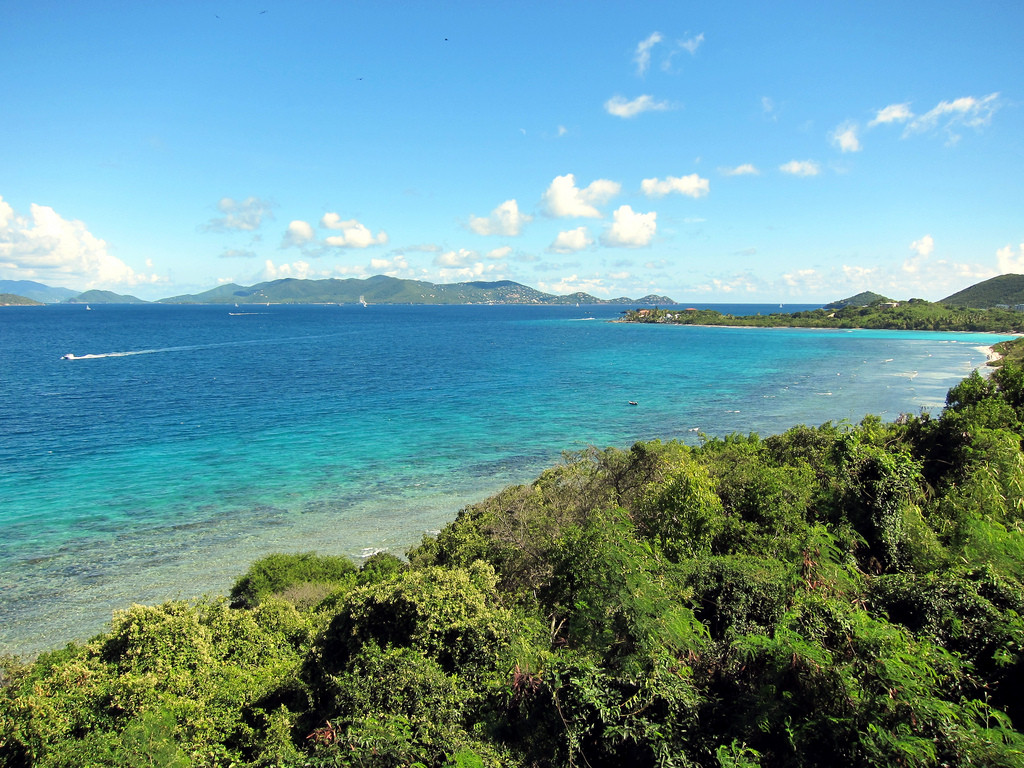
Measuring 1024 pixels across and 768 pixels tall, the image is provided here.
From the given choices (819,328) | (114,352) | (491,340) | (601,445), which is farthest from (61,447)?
(819,328)

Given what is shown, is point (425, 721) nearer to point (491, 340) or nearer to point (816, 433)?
point (816, 433)

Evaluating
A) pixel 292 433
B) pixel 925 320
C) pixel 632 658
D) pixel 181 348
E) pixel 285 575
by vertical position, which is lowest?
pixel 285 575

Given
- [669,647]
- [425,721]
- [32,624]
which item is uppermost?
[669,647]

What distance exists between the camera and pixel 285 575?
20.6 metres

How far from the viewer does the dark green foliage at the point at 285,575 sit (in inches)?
789

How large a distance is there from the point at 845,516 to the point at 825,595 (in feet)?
21.5

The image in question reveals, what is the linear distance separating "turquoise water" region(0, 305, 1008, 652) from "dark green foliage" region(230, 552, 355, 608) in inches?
124

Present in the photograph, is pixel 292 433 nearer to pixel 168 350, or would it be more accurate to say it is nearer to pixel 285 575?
pixel 285 575

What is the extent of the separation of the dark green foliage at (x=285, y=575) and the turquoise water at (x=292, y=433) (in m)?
3.14

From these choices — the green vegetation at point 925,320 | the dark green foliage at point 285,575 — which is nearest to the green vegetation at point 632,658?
the dark green foliage at point 285,575

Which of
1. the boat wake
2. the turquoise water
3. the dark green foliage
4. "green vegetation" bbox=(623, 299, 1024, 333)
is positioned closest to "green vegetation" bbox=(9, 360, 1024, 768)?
the dark green foliage

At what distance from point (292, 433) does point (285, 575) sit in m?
28.4

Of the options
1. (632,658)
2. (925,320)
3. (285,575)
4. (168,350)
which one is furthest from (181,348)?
(925,320)

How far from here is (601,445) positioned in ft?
140
